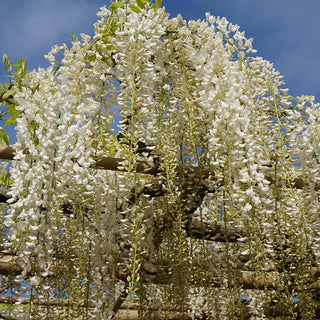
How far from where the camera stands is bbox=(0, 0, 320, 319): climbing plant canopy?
7.18 feet

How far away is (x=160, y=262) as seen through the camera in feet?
9.07

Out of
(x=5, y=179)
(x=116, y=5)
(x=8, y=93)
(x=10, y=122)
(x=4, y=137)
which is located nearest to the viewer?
(x=116, y=5)

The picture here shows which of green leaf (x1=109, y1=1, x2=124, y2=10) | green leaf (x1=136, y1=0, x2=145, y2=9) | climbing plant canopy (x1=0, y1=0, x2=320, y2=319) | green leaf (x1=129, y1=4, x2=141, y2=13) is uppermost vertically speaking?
green leaf (x1=109, y1=1, x2=124, y2=10)

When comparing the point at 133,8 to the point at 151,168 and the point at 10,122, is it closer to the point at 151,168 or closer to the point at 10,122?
the point at 151,168

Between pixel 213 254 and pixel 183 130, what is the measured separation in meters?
1.17

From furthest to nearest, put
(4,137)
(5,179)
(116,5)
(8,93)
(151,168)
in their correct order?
1. (5,179)
2. (4,137)
3. (8,93)
4. (116,5)
5. (151,168)

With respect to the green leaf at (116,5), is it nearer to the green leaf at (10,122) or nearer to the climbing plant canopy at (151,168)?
the climbing plant canopy at (151,168)

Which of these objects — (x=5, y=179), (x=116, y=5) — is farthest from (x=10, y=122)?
(x=116, y=5)

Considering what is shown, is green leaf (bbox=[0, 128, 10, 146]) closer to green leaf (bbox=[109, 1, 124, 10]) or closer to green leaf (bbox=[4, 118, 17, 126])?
green leaf (bbox=[4, 118, 17, 126])

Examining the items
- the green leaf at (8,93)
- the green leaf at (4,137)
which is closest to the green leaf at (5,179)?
the green leaf at (4,137)

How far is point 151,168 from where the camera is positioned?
2.54 metres

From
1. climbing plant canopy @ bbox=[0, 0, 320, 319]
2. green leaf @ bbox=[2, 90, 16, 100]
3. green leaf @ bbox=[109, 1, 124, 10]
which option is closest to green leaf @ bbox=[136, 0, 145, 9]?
climbing plant canopy @ bbox=[0, 0, 320, 319]

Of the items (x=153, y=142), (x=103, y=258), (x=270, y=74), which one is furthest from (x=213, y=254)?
(x=270, y=74)

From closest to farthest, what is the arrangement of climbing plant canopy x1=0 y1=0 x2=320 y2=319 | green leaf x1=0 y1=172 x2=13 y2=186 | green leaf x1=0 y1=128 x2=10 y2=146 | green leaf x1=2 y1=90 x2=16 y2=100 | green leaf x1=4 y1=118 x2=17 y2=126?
climbing plant canopy x1=0 y1=0 x2=320 y2=319
green leaf x1=2 y1=90 x2=16 y2=100
green leaf x1=4 y1=118 x2=17 y2=126
green leaf x1=0 y1=128 x2=10 y2=146
green leaf x1=0 y1=172 x2=13 y2=186
